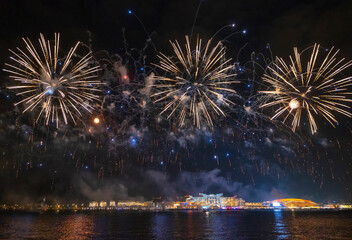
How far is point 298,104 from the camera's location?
1761cm

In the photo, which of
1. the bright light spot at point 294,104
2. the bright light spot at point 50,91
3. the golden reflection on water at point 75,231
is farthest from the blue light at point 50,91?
the golden reflection on water at point 75,231

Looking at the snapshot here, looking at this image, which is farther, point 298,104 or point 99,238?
point 99,238

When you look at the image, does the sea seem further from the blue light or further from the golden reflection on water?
the blue light

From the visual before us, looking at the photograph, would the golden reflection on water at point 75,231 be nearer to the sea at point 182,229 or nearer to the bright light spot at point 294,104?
the sea at point 182,229

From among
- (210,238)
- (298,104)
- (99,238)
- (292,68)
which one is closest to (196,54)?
(292,68)

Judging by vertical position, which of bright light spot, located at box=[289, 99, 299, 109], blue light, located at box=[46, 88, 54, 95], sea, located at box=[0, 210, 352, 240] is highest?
blue light, located at box=[46, 88, 54, 95]

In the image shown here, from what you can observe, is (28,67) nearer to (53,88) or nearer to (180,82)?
(53,88)

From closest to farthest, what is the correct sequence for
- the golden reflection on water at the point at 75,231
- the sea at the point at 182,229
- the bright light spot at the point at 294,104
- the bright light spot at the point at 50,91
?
the bright light spot at the point at 50,91 → the bright light spot at the point at 294,104 → the golden reflection on water at the point at 75,231 → the sea at the point at 182,229

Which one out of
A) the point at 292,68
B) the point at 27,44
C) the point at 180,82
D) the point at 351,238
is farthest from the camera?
the point at 351,238

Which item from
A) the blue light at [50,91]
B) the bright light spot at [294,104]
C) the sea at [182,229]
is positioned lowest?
the sea at [182,229]

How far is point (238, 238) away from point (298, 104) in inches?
664

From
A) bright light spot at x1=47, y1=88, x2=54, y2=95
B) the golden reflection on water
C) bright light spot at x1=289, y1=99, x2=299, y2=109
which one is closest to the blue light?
bright light spot at x1=47, y1=88, x2=54, y2=95

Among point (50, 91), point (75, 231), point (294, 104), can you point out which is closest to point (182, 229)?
point (75, 231)

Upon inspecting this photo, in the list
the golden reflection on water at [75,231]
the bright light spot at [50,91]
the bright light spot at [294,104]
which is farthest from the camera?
the golden reflection on water at [75,231]
